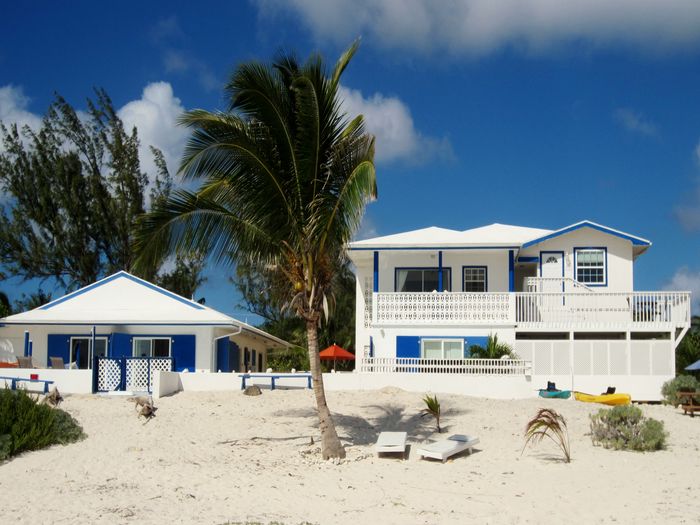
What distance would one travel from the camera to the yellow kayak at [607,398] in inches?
967

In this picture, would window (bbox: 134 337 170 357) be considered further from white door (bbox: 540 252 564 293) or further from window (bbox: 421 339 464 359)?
white door (bbox: 540 252 564 293)

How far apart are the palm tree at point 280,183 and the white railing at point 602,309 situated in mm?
12997

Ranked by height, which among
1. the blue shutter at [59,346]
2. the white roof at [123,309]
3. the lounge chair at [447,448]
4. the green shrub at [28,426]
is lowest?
the lounge chair at [447,448]

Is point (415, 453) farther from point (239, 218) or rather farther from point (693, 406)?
point (693, 406)

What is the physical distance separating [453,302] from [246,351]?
12.8 meters

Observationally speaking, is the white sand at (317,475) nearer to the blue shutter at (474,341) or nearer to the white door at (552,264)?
the blue shutter at (474,341)

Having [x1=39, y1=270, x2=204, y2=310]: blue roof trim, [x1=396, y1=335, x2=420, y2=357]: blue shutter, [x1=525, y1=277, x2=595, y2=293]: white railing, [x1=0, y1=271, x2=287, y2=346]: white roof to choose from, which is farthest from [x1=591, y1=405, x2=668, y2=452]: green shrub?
[x1=39, y1=270, x2=204, y2=310]: blue roof trim

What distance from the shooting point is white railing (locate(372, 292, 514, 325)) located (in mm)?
28547

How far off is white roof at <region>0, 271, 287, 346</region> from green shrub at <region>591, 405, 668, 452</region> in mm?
14723

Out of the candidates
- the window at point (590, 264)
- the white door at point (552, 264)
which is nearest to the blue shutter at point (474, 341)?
the white door at point (552, 264)

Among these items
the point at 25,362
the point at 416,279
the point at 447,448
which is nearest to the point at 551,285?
the point at 416,279

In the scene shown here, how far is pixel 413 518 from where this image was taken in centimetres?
1245

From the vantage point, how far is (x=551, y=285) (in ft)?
100

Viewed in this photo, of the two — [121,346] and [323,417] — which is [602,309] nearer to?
[323,417]
